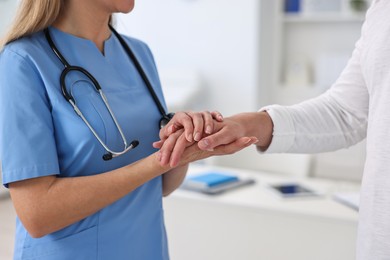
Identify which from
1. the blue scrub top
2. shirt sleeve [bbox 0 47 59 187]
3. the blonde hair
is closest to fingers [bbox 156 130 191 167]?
the blue scrub top

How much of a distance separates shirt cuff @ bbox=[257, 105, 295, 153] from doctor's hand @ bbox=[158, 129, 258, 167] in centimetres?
16

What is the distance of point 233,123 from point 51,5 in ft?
1.67

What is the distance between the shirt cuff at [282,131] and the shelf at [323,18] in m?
2.38

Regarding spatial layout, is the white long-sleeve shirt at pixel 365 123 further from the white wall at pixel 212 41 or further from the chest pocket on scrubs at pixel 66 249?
the white wall at pixel 212 41

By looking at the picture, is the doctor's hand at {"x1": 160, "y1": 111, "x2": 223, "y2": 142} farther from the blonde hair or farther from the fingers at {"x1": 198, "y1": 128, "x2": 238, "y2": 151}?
the blonde hair

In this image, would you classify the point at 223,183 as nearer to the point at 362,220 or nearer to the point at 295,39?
the point at 362,220

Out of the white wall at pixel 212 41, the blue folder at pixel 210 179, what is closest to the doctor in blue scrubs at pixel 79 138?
the blue folder at pixel 210 179

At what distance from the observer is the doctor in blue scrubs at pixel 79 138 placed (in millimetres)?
1004

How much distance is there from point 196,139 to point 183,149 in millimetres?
40

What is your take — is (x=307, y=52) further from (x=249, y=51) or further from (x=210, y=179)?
(x=210, y=179)

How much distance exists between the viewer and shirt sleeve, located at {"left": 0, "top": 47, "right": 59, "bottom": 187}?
100cm

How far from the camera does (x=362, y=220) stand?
1.11m

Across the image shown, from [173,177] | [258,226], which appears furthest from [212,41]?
[173,177]

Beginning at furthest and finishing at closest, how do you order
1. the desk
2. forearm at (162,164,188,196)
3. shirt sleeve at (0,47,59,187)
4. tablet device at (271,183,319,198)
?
1. tablet device at (271,183,319,198)
2. the desk
3. forearm at (162,164,188,196)
4. shirt sleeve at (0,47,59,187)
